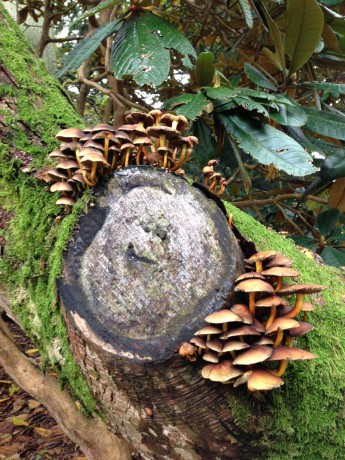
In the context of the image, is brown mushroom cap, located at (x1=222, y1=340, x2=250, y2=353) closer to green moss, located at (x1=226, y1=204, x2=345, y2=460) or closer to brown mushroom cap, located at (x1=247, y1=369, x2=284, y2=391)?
brown mushroom cap, located at (x1=247, y1=369, x2=284, y2=391)

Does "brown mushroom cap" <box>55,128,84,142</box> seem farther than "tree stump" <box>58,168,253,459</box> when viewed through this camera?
Yes

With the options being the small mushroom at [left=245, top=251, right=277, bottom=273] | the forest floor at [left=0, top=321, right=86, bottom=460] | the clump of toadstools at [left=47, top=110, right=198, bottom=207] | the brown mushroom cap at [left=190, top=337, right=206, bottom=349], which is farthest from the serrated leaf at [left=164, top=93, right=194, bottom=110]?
the forest floor at [left=0, top=321, right=86, bottom=460]

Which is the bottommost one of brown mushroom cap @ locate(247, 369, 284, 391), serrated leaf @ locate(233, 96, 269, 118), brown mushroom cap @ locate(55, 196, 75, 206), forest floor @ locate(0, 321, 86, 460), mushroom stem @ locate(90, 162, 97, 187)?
forest floor @ locate(0, 321, 86, 460)

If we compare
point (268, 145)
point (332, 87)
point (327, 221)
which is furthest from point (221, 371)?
point (327, 221)

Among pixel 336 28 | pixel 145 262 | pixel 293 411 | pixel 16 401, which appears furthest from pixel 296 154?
pixel 16 401

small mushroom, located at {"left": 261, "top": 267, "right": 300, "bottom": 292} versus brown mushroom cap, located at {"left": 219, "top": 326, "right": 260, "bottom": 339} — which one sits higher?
small mushroom, located at {"left": 261, "top": 267, "right": 300, "bottom": 292}

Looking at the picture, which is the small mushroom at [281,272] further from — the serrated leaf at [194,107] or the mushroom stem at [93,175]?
the serrated leaf at [194,107]

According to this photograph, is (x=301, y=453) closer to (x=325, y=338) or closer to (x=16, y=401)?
(x=325, y=338)
